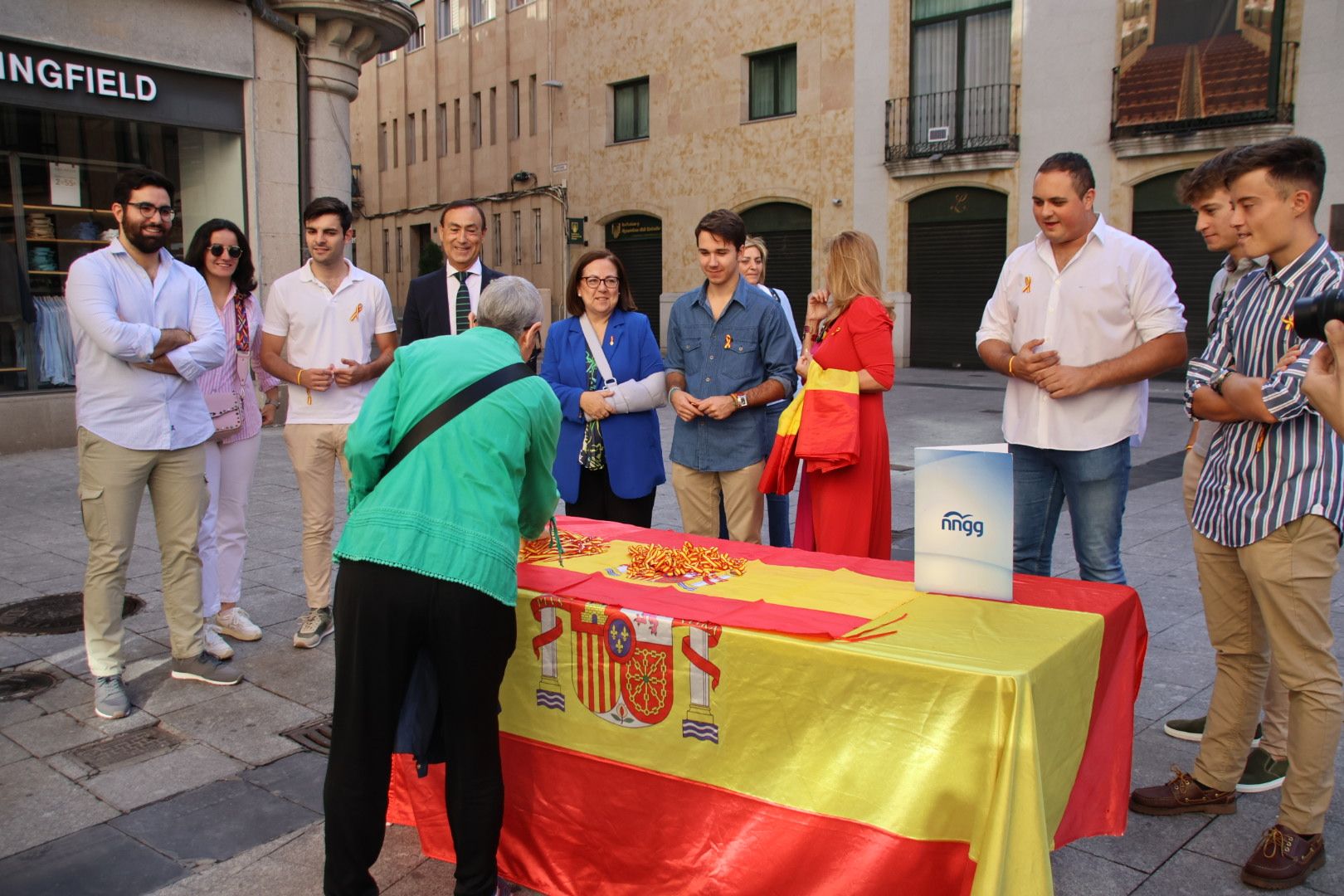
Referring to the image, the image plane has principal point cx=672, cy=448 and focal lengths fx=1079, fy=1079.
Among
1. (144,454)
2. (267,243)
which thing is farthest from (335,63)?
(144,454)

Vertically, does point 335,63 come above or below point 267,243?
above

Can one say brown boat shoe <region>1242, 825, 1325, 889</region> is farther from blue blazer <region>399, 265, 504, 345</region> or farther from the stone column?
the stone column

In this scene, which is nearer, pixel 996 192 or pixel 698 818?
pixel 698 818

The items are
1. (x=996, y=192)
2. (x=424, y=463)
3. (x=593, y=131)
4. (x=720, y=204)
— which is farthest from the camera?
(x=593, y=131)

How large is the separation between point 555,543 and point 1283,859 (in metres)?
2.28

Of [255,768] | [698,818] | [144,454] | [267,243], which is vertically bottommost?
[255,768]

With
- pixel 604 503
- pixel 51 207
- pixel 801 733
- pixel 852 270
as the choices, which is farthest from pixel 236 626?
pixel 51 207

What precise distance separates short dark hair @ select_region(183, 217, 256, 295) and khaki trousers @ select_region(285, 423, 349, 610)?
766 mm

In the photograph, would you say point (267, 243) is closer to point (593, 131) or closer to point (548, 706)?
point (548, 706)

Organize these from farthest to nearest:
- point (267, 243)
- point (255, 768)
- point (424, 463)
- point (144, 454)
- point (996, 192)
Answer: point (996, 192), point (267, 243), point (144, 454), point (255, 768), point (424, 463)

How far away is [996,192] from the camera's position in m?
21.7

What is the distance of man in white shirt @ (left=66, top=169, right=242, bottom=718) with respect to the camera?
14.1 ft

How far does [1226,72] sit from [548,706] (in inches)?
777

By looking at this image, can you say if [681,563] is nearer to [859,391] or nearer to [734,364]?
[859,391]
